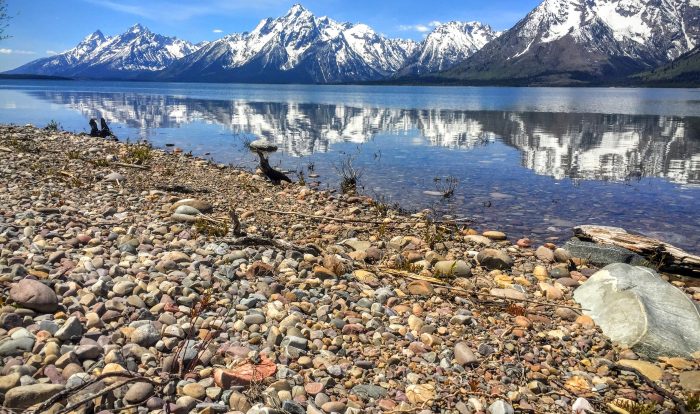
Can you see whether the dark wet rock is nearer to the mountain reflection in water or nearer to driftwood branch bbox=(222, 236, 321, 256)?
driftwood branch bbox=(222, 236, 321, 256)

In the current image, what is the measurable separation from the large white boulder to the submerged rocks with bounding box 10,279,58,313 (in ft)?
27.0

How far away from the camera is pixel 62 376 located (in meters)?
5.09

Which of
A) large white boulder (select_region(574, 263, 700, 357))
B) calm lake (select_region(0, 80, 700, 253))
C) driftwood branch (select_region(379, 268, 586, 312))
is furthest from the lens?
calm lake (select_region(0, 80, 700, 253))

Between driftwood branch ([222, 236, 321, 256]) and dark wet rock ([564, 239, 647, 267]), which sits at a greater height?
driftwood branch ([222, 236, 321, 256])

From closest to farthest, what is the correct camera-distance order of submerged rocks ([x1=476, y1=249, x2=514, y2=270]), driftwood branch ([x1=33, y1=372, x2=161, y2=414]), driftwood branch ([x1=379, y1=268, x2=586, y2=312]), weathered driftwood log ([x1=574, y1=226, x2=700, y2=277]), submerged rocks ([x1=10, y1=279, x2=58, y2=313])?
driftwood branch ([x1=33, y1=372, x2=161, y2=414]) → submerged rocks ([x1=10, y1=279, x2=58, y2=313]) → driftwood branch ([x1=379, y1=268, x2=586, y2=312]) → submerged rocks ([x1=476, y1=249, x2=514, y2=270]) → weathered driftwood log ([x1=574, y1=226, x2=700, y2=277])

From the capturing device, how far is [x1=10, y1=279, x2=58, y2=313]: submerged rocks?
6195 mm

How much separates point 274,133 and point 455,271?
31.9 meters

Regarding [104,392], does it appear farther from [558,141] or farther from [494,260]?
[558,141]

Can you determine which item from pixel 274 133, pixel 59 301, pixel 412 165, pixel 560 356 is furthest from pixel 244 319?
pixel 274 133

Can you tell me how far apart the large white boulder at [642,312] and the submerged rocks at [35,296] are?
323 inches

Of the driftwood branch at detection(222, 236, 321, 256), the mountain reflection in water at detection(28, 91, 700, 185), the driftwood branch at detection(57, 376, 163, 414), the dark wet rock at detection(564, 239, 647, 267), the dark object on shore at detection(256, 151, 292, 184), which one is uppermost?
the mountain reflection in water at detection(28, 91, 700, 185)

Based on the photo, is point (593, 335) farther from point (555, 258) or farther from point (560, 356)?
point (555, 258)

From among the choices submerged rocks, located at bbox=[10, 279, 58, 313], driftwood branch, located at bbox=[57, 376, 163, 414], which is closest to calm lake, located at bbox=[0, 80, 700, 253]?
Result: driftwood branch, located at bbox=[57, 376, 163, 414]

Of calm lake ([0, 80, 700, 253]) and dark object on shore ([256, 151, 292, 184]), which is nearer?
calm lake ([0, 80, 700, 253])
